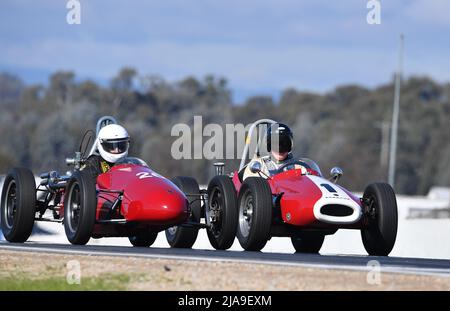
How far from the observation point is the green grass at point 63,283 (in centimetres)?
1275

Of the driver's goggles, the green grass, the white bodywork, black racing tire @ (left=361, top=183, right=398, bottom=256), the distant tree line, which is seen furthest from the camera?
the distant tree line

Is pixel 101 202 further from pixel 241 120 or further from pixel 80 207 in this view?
pixel 241 120

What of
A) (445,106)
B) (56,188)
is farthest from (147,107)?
(56,188)

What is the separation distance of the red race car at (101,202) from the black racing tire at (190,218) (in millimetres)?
1129

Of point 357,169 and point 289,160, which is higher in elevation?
point 289,160

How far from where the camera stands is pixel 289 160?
19.0 metres

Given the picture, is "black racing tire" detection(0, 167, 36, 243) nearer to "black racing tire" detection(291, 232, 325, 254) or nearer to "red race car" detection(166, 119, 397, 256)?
"red race car" detection(166, 119, 397, 256)

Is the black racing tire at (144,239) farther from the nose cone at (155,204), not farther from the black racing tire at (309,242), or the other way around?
the nose cone at (155,204)

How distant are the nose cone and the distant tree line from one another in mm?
43111

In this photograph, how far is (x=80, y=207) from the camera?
56.7 feet

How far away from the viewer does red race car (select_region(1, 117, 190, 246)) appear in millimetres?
17312

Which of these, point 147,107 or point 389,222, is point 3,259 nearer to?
point 389,222

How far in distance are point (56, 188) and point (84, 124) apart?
6060cm

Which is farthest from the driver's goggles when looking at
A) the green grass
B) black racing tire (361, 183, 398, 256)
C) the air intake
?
the green grass
